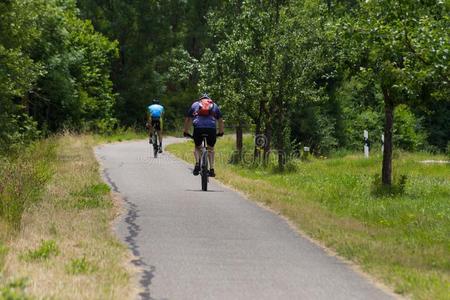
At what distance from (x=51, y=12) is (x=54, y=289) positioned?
2155 cm

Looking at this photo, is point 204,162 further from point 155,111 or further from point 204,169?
point 155,111

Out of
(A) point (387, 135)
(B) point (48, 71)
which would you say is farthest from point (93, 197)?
(B) point (48, 71)

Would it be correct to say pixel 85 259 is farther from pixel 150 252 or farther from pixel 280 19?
pixel 280 19

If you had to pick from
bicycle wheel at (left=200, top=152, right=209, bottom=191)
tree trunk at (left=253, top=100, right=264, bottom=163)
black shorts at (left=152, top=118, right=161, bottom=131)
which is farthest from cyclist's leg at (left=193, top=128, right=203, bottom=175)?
black shorts at (left=152, top=118, right=161, bottom=131)

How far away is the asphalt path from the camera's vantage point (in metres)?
7.65

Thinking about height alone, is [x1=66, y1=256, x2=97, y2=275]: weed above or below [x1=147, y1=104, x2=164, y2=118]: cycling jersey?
below

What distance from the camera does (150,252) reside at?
945cm

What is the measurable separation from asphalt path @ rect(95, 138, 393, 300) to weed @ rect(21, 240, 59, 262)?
95 centimetres

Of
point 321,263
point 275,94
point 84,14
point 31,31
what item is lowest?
point 321,263

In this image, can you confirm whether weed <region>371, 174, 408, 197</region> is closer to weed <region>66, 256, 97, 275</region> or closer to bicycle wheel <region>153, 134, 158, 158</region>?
bicycle wheel <region>153, 134, 158, 158</region>

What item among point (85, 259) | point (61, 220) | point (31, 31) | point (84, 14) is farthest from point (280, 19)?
point (84, 14)

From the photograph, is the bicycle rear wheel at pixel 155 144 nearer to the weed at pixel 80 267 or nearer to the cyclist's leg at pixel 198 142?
the cyclist's leg at pixel 198 142

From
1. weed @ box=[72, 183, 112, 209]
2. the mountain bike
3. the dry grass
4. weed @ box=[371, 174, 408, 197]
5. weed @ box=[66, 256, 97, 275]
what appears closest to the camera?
the dry grass

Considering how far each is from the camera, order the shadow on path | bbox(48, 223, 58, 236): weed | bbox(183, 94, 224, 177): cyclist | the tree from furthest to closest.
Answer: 1. bbox(183, 94, 224, 177): cyclist
2. the tree
3. bbox(48, 223, 58, 236): weed
4. the shadow on path
